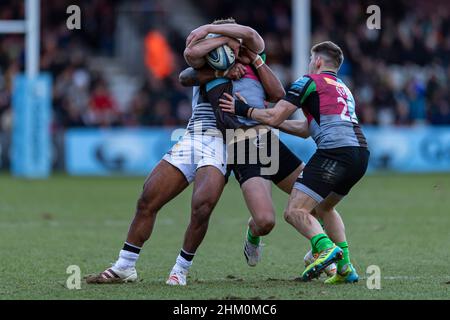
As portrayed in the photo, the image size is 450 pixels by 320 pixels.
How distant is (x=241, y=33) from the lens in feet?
28.6

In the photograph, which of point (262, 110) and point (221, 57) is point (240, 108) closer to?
point (262, 110)

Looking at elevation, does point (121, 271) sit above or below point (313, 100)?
below

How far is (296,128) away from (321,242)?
130 centimetres

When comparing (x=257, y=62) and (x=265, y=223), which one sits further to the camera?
(x=257, y=62)

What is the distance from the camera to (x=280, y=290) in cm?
820

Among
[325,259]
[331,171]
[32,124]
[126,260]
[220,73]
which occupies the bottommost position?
[32,124]

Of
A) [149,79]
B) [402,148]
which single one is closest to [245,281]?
[402,148]

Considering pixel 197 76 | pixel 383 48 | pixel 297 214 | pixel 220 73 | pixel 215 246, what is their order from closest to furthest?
1. pixel 297 214
2. pixel 220 73
3. pixel 197 76
4. pixel 215 246
5. pixel 383 48

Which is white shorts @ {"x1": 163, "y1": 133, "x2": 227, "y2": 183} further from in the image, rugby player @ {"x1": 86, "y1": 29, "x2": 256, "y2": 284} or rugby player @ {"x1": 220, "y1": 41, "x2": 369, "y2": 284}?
rugby player @ {"x1": 220, "y1": 41, "x2": 369, "y2": 284}

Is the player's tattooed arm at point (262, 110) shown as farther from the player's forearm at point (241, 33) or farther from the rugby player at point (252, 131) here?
the player's forearm at point (241, 33)

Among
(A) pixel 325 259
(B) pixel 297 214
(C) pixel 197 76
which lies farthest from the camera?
(C) pixel 197 76

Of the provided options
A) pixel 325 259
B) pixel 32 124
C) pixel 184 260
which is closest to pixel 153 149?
pixel 32 124
